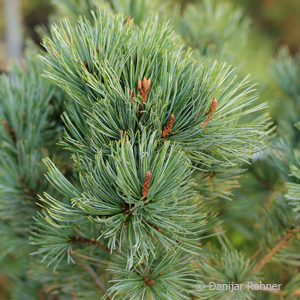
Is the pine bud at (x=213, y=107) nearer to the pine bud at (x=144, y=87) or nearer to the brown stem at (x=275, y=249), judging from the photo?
the pine bud at (x=144, y=87)

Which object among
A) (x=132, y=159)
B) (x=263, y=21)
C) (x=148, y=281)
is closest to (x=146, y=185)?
(x=132, y=159)

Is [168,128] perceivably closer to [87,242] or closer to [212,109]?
[212,109]

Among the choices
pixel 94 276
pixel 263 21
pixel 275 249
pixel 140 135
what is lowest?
pixel 94 276

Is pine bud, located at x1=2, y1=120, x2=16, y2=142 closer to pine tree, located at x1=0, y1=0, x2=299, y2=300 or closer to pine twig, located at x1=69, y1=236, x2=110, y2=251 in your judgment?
pine tree, located at x1=0, y1=0, x2=299, y2=300

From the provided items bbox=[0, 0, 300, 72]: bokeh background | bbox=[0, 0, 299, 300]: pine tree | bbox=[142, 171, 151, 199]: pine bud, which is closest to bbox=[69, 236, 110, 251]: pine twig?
bbox=[0, 0, 299, 300]: pine tree

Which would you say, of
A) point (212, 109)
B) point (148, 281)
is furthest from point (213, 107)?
point (148, 281)

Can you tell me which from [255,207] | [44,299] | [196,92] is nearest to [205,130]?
[196,92]

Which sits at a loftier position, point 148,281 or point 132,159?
point 132,159

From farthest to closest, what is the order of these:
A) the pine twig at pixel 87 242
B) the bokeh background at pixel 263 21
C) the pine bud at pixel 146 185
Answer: the bokeh background at pixel 263 21 < the pine twig at pixel 87 242 < the pine bud at pixel 146 185

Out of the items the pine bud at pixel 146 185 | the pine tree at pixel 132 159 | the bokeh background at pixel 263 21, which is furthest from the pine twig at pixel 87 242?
the bokeh background at pixel 263 21

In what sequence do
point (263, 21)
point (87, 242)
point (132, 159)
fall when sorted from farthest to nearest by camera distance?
1. point (263, 21)
2. point (87, 242)
3. point (132, 159)

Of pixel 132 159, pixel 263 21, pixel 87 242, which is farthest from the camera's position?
pixel 263 21

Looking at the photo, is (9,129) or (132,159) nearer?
(132,159)
